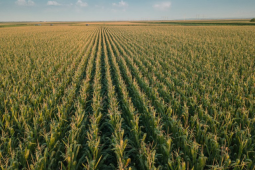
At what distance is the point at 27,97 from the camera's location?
18.5ft

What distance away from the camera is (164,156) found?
325 cm

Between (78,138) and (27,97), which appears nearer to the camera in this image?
(78,138)

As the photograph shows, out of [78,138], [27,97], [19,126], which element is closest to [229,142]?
[78,138]

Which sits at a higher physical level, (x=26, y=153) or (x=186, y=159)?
(x=26, y=153)

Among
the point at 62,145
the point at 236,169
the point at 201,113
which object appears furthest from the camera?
the point at 201,113

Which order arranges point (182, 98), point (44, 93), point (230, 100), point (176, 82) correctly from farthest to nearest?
point (176, 82) < point (44, 93) < point (182, 98) < point (230, 100)

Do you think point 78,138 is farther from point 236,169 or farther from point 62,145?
point 236,169

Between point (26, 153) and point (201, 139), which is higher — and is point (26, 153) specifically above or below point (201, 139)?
above

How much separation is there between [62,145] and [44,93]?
11.1 feet

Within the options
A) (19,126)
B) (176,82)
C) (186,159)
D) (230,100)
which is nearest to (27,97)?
(19,126)

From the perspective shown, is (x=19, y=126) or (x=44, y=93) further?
(x=44, y=93)

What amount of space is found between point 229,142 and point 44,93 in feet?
19.5

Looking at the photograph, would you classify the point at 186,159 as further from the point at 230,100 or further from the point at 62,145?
the point at 230,100

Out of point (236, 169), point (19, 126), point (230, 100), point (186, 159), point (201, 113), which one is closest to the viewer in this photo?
point (236, 169)
